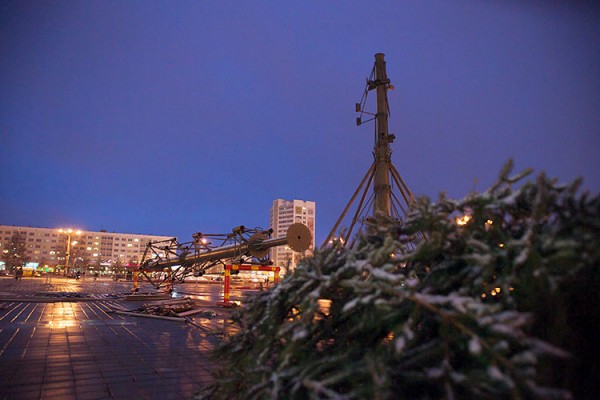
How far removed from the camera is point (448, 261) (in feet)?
6.24

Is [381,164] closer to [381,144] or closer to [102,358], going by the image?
[381,144]

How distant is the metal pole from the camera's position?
414 inches

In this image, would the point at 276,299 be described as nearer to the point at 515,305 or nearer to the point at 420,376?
the point at 420,376

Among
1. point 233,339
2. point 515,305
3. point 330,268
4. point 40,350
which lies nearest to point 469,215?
point 515,305

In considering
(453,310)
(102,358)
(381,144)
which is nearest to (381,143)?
(381,144)

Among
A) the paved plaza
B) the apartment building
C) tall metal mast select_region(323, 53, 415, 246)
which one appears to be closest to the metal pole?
tall metal mast select_region(323, 53, 415, 246)

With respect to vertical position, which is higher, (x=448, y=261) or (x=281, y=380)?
(x=448, y=261)

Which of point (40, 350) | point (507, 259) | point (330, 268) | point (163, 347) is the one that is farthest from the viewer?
point (163, 347)

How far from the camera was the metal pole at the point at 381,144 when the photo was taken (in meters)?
10.5

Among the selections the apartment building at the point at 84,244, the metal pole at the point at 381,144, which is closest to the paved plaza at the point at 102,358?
the metal pole at the point at 381,144

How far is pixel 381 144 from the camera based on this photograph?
1093 cm

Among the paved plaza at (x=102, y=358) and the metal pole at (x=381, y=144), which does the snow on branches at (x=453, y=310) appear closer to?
the paved plaza at (x=102, y=358)

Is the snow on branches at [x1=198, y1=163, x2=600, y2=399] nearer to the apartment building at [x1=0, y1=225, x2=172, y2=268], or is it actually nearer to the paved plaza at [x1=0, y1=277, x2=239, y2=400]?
the paved plaza at [x1=0, y1=277, x2=239, y2=400]

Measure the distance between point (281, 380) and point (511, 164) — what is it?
5.07ft
